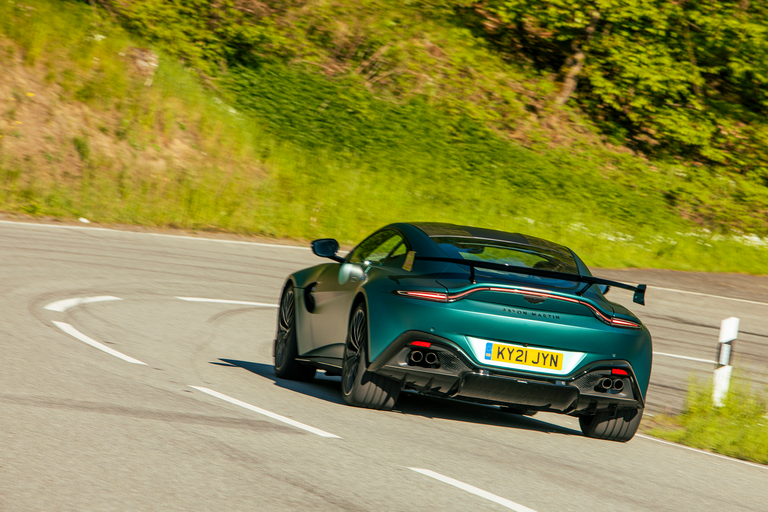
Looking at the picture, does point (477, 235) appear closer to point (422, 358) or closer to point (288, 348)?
point (422, 358)

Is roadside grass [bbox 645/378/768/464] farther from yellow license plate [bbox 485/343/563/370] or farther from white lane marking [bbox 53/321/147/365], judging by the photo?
white lane marking [bbox 53/321/147/365]

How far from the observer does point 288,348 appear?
7.83 m

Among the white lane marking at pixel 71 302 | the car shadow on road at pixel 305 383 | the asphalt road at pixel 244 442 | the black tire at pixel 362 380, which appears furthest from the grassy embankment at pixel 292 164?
the black tire at pixel 362 380

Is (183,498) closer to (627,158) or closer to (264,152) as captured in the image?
(264,152)

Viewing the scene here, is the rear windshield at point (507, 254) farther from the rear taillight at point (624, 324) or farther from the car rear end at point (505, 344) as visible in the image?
the rear taillight at point (624, 324)

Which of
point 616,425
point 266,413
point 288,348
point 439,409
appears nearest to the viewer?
point 266,413

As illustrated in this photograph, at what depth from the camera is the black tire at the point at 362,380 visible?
6277 millimetres

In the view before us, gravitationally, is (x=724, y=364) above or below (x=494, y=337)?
below

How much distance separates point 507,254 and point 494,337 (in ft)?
2.88

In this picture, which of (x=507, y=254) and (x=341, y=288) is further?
(x=341, y=288)

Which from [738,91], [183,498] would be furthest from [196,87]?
[183,498]

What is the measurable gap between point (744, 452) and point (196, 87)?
790 inches

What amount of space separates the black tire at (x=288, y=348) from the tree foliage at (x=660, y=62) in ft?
77.9

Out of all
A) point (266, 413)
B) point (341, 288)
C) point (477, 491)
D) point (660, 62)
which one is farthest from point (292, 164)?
point (477, 491)
